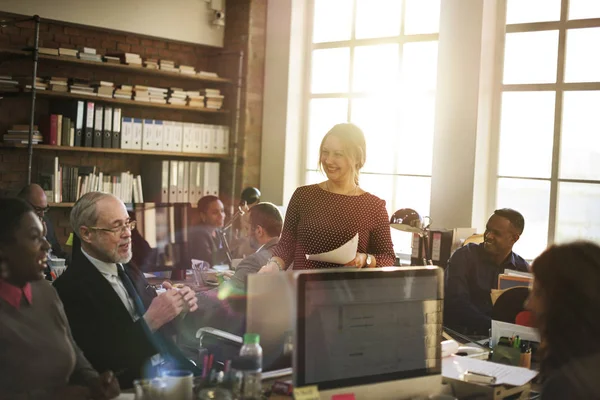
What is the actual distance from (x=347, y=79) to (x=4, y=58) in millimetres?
3007

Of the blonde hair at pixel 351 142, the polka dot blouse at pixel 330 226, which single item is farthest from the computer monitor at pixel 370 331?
the blonde hair at pixel 351 142

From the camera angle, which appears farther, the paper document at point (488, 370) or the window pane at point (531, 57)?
the window pane at point (531, 57)

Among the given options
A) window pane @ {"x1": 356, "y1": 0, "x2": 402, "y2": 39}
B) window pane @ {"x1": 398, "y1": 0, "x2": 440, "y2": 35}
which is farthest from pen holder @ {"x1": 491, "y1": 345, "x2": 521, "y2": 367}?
window pane @ {"x1": 356, "y1": 0, "x2": 402, "y2": 39}

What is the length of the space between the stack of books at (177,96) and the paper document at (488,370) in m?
4.78

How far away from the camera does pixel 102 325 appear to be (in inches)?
90.1

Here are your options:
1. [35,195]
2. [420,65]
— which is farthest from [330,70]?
[35,195]

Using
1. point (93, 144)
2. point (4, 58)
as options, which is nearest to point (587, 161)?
point (93, 144)

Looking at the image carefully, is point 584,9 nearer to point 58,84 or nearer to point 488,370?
point 488,370

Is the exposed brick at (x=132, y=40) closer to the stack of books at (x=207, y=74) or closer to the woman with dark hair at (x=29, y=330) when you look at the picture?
the stack of books at (x=207, y=74)

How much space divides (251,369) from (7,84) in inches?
181

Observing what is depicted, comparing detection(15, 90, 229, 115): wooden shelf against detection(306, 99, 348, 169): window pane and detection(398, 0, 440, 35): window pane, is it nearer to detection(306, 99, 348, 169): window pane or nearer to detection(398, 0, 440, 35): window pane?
detection(306, 99, 348, 169): window pane

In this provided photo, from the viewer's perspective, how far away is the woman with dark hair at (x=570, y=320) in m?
1.61

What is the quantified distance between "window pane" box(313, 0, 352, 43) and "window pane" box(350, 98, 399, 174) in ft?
2.32

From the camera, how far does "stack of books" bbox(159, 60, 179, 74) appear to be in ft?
21.4
